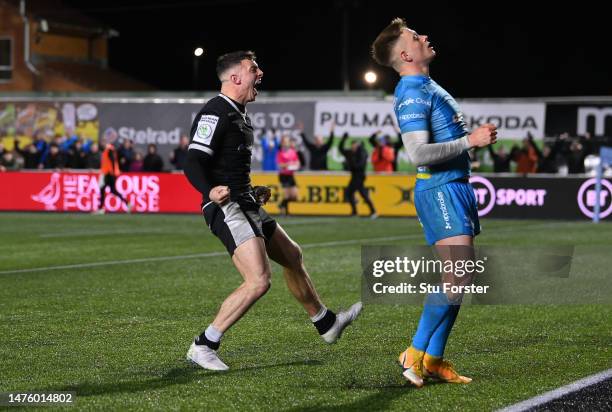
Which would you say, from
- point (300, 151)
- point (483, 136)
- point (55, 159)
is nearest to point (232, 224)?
point (483, 136)

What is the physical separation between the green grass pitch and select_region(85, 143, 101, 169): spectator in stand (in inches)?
596

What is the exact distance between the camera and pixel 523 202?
2716 centimetres

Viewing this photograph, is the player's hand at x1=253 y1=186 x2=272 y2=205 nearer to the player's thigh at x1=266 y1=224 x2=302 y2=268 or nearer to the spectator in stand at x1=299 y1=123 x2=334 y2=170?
the player's thigh at x1=266 y1=224 x2=302 y2=268

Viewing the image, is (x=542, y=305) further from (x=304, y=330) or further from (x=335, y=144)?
(x=335, y=144)

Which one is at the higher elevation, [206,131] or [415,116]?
[415,116]

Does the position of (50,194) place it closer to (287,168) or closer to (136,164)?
(136,164)

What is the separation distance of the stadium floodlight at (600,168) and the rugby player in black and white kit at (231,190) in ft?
62.3

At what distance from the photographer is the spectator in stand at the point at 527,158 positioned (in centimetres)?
2731

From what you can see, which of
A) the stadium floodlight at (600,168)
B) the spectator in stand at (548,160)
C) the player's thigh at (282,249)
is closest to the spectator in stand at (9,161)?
the spectator in stand at (548,160)

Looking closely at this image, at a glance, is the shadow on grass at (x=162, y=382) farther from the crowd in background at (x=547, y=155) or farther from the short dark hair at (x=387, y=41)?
the crowd in background at (x=547, y=155)

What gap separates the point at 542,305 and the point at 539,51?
62104 millimetres

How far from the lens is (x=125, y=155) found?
101 ft

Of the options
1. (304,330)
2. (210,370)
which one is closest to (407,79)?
(210,370)

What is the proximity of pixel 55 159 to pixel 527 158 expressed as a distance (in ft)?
40.0
